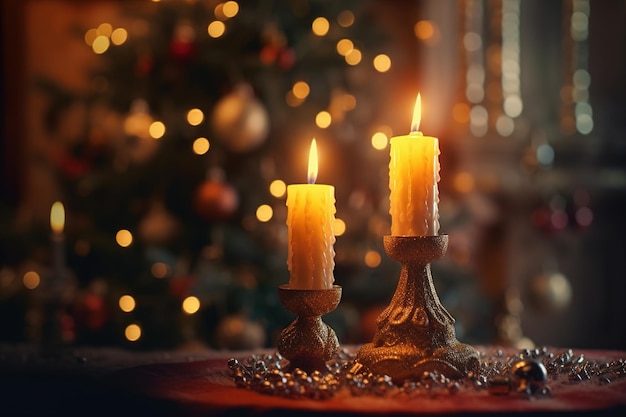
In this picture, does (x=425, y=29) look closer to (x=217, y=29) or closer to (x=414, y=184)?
(x=217, y=29)

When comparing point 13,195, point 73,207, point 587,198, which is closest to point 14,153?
point 13,195

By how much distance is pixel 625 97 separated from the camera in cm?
339

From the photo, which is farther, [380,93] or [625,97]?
[625,97]

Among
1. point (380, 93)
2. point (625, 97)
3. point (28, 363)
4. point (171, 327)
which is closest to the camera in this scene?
point (28, 363)

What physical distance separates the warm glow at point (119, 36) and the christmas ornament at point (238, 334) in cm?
98

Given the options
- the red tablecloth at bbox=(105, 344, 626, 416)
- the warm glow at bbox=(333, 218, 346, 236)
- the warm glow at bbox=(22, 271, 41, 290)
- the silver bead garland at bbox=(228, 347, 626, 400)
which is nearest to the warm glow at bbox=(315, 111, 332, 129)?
the warm glow at bbox=(333, 218, 346, 236)

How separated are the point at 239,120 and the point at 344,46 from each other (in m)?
0.51

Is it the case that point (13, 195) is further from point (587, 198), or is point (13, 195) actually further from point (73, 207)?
point (587, 198)

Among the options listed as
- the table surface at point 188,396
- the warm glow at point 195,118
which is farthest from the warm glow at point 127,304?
the table surface at point 188,396

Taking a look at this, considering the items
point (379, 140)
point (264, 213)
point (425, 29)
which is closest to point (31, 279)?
point (264, 213)

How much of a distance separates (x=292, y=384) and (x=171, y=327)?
64.5 inches

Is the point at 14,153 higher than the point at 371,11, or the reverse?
the point at 371,11

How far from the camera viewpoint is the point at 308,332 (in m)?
0.95

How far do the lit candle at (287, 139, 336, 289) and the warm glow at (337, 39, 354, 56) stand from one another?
178cm
